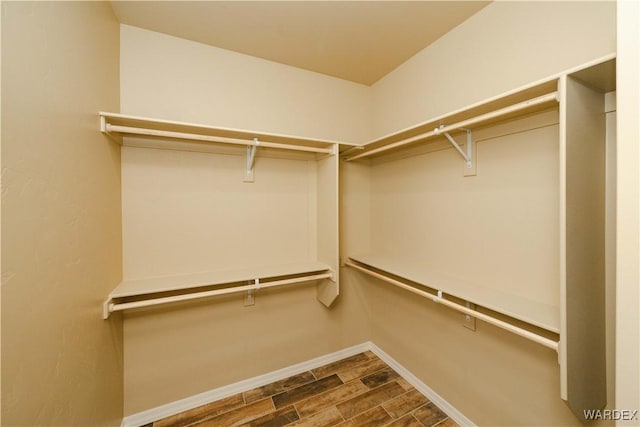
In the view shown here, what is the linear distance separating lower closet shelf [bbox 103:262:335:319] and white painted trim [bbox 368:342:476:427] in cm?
96

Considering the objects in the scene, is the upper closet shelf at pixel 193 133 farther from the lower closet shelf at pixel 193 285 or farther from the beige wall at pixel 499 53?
the lower closet shelf at pixel 193 285

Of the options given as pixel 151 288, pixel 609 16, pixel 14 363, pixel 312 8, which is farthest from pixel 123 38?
pixel 609 16

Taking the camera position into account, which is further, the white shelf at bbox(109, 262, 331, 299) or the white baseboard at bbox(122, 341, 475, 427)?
the white baseboard at bbox(122, 341, 475, 427)

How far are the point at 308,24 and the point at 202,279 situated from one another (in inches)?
72.1

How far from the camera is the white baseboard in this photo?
1645 mm

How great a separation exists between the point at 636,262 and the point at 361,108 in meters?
2.14

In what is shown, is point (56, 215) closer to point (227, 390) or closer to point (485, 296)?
point (227, 390)

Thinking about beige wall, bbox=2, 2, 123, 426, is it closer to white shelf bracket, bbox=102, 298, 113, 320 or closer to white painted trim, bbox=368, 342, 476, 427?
white shelf bracket, bbox=102, 298, 113, 320

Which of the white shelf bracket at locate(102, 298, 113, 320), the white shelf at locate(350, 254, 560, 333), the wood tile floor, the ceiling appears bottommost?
the wood tile floor

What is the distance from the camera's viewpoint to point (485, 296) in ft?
4.33

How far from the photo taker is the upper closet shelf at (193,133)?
4.50 ft

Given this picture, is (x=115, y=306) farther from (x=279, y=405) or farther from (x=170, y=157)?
(x=279, y=405)

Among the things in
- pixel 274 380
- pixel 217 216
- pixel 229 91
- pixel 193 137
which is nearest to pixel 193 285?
pixel 217 216

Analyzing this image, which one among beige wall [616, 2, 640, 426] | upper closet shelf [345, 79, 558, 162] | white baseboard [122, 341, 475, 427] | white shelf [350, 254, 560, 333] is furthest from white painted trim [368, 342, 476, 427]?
upper closet shelf [345, 79, 558, 162]
